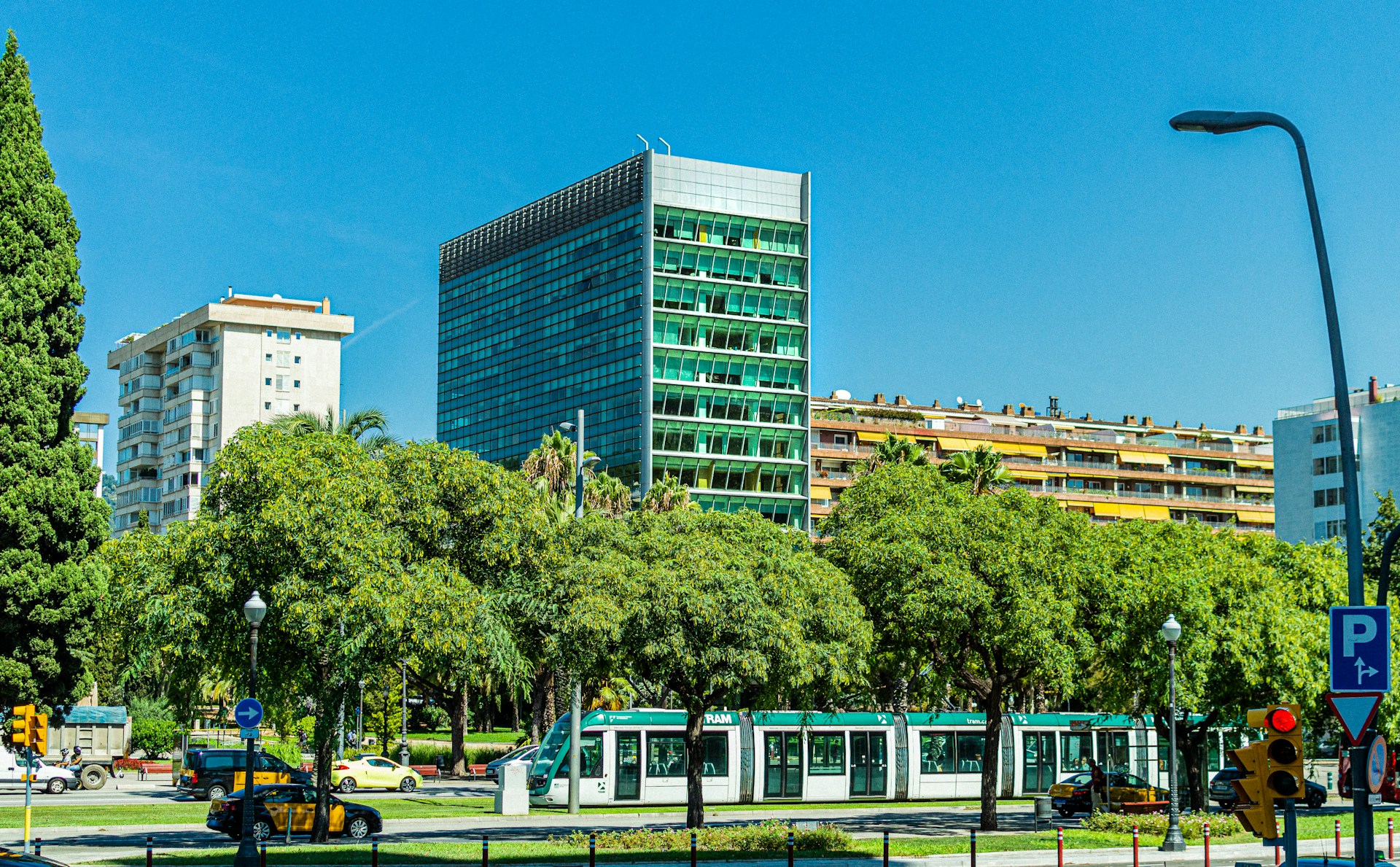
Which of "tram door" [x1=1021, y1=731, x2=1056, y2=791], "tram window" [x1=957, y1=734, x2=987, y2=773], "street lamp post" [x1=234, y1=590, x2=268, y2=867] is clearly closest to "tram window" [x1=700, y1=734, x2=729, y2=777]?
"tram window" [x1=957, y1=734, x2=987, y2=773]

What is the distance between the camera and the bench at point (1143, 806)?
137 feet

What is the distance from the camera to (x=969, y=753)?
5131cm

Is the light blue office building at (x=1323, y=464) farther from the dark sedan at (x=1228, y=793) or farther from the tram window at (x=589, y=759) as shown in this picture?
the tram window at (x=589, y=759)

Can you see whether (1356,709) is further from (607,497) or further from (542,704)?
(607,497)

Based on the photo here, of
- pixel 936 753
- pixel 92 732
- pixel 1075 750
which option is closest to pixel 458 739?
pixel 92 732

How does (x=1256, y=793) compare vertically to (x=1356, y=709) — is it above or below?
below

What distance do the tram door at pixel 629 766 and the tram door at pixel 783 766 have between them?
463 centimetres

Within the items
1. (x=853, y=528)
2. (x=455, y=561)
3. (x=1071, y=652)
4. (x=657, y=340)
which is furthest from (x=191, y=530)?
(x=657, y=340)

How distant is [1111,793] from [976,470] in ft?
91.3

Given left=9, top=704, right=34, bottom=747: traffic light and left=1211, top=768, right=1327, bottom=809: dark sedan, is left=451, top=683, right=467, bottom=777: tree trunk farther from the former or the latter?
left=1211, top=768, right=1327, bottom=809: dark sedan

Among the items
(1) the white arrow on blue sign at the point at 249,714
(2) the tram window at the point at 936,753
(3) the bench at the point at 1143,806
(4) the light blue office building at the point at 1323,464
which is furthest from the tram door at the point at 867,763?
(4) the light blue office building at the point at 1323,464

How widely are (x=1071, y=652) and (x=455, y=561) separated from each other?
14.8 m

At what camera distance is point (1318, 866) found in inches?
659

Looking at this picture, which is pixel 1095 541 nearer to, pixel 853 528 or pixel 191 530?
pixel 853 528
